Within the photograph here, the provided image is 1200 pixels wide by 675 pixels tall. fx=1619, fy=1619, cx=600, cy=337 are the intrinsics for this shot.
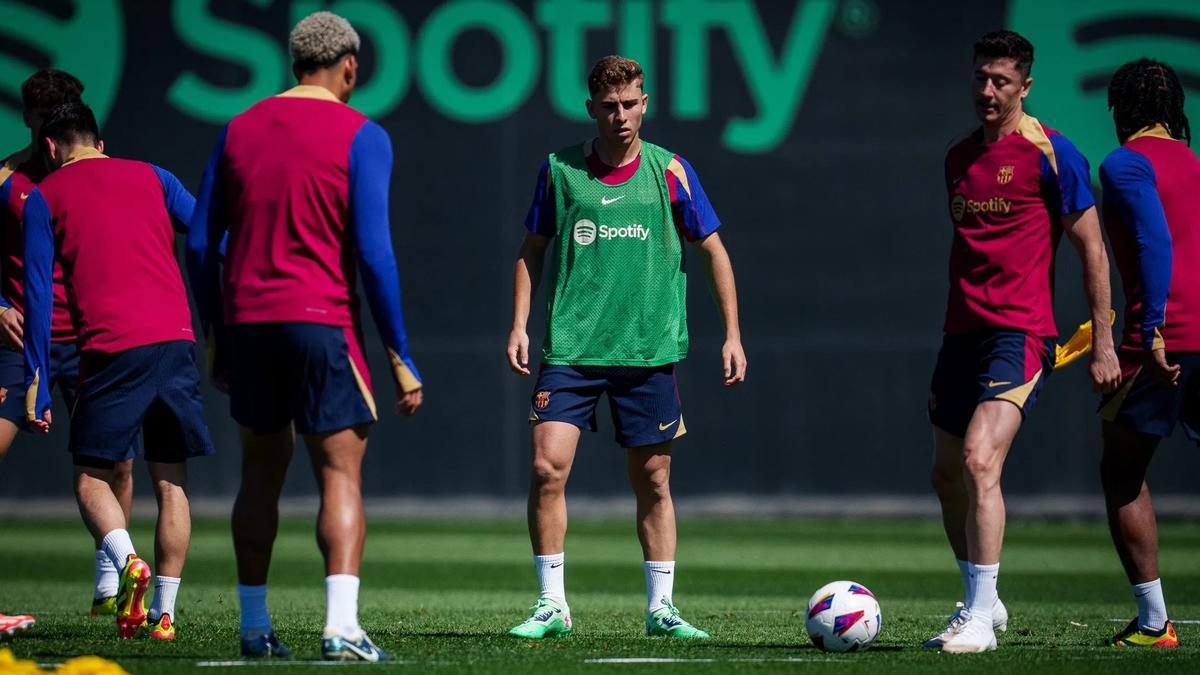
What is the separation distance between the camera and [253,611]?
553 centimetres

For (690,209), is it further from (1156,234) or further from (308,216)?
(308,216)

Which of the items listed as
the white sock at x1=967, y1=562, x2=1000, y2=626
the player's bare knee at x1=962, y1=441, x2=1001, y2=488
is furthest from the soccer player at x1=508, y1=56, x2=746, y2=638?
the white sock at x1=967, y1=562, x2=1000, y2=626

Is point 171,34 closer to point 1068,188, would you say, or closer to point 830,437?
point 830,437

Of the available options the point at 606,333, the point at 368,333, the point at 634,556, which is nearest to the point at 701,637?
the point at 606,333

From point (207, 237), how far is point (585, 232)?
6.02 feet

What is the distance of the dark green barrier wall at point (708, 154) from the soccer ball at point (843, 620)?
31.3ft

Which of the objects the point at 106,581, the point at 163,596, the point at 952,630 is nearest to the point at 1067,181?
the point at 952,630

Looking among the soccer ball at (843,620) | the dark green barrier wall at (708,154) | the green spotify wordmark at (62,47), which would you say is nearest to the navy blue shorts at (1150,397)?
the soccer ball at (843,620)

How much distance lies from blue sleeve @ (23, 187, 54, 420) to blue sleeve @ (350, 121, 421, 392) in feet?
5.57

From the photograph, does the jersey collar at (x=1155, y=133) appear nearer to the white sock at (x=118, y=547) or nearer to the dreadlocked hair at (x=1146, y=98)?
the dreadlocked hair at (x=1146, y=98)

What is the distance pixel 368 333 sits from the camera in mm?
16312

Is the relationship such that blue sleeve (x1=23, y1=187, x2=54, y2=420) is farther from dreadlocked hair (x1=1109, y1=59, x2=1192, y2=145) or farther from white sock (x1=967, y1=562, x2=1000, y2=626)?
dreadlocked hair (x1=1109, y1=59, x2=1192, y2=145)

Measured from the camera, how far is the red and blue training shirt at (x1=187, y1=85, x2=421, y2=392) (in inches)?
210

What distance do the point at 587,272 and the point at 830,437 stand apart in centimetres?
918
